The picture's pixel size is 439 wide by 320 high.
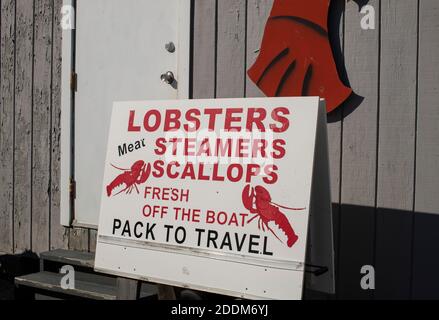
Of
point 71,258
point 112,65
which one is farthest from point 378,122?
point 71,258

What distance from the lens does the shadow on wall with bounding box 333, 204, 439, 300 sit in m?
3.41

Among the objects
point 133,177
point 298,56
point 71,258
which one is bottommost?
point 71,258

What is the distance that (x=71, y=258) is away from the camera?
4.36 m

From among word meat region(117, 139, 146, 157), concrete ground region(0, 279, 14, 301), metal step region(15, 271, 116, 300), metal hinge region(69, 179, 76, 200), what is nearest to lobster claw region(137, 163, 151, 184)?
word meat region(117, 139, 146, 157)

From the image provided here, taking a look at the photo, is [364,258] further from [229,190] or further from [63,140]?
[63,140]

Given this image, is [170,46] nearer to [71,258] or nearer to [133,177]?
[133,177]

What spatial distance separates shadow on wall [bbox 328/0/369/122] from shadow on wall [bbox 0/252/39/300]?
3.11 m

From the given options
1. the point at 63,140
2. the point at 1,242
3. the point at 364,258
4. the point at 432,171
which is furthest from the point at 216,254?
the point at 1,242

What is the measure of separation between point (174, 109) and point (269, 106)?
0.56 meters

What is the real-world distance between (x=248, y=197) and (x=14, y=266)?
3328 millimetres

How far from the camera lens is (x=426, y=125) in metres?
3.39

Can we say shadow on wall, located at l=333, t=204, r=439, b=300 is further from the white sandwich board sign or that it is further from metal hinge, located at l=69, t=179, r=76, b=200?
metal hinge, located at l=69, t=179, r=76, b=200

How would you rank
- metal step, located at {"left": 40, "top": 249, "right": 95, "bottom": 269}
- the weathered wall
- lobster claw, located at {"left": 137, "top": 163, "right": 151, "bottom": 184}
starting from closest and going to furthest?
lobster claw, located at {"left": 137, "top": 163, "right": 151, "bottom": 184} → the weathered wall → metal step, located at {"left": 40, "top": 249, "right": 95, "bottom": 269}

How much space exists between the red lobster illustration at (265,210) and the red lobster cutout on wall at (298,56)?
1139 mm
